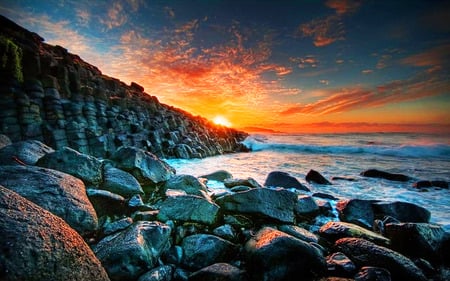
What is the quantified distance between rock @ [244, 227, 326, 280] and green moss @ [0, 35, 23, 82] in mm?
15209

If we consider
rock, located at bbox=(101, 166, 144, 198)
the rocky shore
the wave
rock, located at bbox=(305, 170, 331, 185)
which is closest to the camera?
the rocky shore

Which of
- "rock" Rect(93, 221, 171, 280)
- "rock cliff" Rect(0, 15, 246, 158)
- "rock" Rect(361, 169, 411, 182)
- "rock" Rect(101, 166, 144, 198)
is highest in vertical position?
"rock cliff" Rect(0, 15, 246, 158)

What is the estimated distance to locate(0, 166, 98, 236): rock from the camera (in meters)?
2.77

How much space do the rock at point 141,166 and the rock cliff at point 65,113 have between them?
7054 millimetres

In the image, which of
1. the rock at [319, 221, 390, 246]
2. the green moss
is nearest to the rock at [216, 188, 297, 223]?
the rock at [319, 221, 390, 246]

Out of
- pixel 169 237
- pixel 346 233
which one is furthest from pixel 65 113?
pixel 346 233

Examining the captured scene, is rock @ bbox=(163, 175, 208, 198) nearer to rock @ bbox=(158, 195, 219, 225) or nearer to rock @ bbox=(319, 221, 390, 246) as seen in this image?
rock @ bbox=(158, 195, 219, 225)

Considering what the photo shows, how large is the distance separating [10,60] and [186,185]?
13.3 metres

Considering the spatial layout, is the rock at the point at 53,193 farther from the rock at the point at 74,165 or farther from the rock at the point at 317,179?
the rock at the point at 317,179

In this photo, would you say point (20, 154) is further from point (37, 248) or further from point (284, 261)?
point (284, 261)

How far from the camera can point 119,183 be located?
457 cm

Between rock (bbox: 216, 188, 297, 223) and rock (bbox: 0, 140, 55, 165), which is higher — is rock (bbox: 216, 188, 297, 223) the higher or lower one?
the lower one

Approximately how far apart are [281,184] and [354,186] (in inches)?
122

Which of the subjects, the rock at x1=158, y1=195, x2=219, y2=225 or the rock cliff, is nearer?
the rock at x1=158, y1=195, x2=219, y2=225
